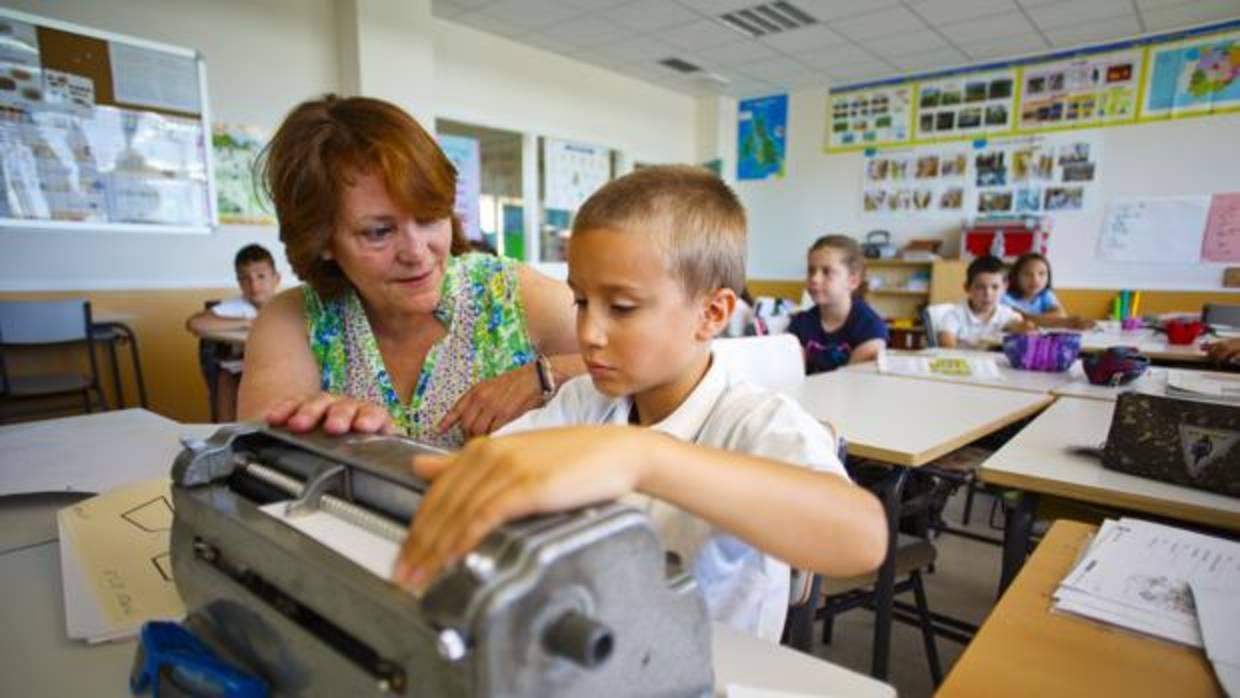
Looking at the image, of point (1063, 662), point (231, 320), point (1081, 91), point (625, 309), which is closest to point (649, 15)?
point (231, 320)

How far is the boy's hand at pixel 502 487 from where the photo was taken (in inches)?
15.0

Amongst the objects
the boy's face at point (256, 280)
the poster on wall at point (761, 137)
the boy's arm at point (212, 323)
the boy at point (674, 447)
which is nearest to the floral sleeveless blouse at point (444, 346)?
the boy at point (674, 447)

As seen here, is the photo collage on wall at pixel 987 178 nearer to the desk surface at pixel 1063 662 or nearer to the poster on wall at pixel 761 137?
the poster on wall at pixel 761 137

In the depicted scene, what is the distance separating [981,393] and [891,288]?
4.62m

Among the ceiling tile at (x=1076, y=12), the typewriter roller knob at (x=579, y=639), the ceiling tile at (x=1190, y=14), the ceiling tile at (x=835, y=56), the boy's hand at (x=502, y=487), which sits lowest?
the typewriter roller knob at (x=579, y=639)

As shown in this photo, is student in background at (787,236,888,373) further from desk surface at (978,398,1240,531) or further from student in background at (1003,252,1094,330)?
student in background at (1003,252,1094,330)

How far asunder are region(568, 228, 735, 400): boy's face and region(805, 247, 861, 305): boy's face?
2285 mm

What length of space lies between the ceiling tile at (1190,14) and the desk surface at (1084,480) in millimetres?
4840

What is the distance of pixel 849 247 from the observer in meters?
3.09

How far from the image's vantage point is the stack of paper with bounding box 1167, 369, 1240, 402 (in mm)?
1722

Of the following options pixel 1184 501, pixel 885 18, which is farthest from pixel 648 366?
pixel 885 18

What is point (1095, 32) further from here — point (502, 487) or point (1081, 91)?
point (502, 487)

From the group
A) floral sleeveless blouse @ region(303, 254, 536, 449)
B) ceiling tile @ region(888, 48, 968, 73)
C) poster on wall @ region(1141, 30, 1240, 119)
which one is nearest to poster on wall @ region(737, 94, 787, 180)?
ceiling tile @ region(888, 48, 968, 73)

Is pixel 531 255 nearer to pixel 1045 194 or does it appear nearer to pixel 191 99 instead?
pixel 191 99
